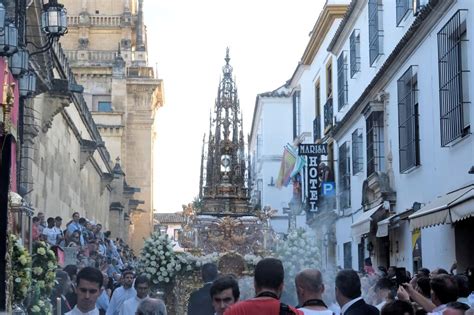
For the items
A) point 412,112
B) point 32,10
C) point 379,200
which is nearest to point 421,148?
point 412,112

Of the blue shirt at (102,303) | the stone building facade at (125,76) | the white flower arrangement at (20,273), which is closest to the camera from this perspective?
the white flower arrangement at (20,273)

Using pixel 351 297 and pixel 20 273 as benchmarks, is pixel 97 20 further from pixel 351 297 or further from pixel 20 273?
pixel 351 297

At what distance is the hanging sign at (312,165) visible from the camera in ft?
109

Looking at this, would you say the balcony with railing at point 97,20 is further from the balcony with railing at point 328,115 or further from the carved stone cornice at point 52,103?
the carved stone cornice at point 52,103

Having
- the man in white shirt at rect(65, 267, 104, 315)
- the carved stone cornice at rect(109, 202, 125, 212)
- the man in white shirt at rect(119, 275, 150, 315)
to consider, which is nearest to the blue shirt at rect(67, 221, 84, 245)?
the man in white shirt at rect(119, 275, 150, 315)

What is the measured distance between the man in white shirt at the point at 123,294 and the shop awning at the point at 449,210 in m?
4.88

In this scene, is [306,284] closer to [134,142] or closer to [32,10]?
[32,10]

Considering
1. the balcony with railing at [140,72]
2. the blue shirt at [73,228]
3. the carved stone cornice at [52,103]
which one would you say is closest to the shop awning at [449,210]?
the blue shirt at [73,228]

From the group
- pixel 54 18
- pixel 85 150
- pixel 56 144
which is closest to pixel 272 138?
pixel 85 150

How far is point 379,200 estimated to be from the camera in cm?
2327

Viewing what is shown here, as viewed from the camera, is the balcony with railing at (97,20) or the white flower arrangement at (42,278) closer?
the white flower arrangement at (42,278)

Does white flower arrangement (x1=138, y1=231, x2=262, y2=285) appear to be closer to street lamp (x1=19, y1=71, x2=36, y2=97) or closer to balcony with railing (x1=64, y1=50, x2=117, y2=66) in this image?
street lamp (x1=19, y1=71, x2=36, y2=97)

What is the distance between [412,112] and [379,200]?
385 cm

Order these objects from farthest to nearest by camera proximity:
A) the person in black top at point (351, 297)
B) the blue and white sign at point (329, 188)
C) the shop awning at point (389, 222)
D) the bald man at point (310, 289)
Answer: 1. the blue and white sign at point (329, 188)
2. the shop awning at point (389, 222)
3. the person in black top at point (351, 297)
4. the bald man at point (310, 289)
